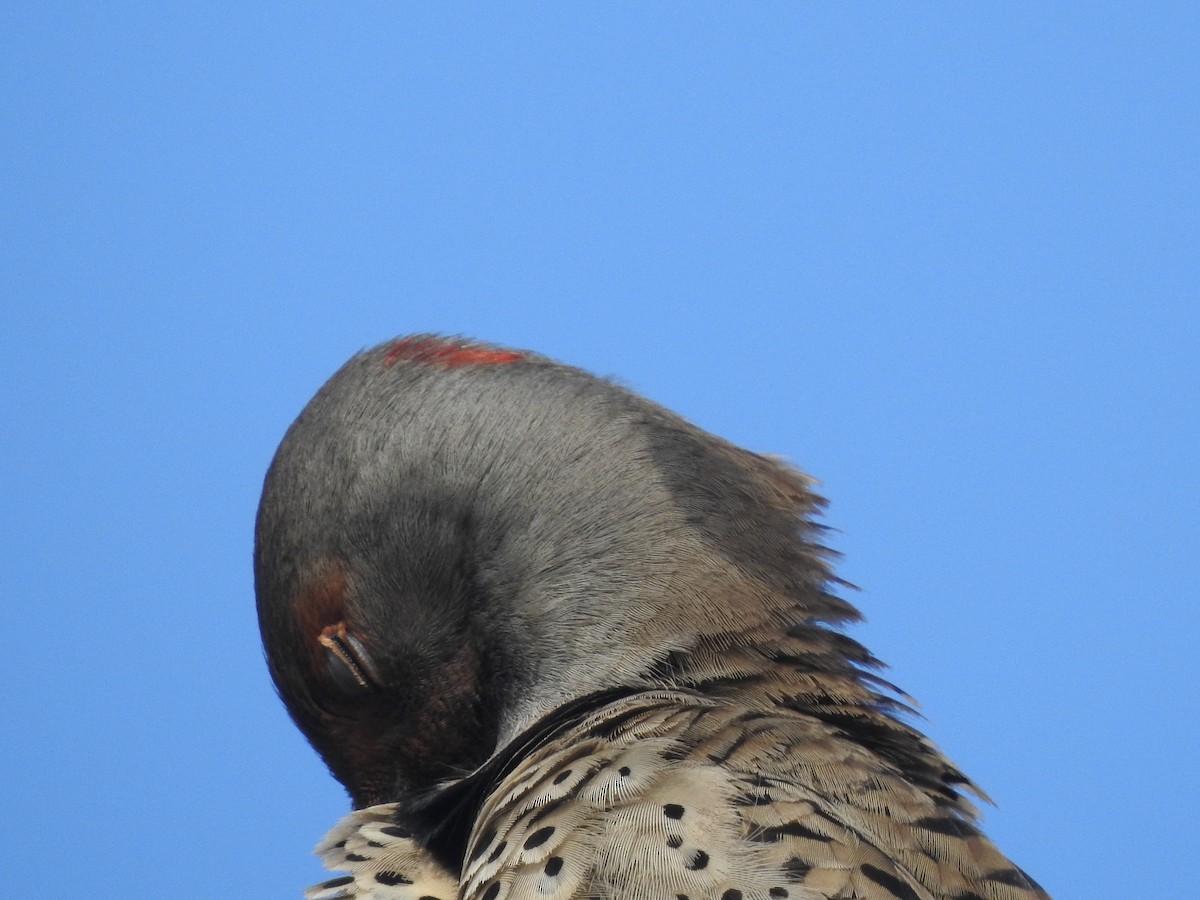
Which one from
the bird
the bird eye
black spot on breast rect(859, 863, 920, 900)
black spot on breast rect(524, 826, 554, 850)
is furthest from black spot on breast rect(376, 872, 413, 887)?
black spot on breast rect(859, 863, 920, 900)

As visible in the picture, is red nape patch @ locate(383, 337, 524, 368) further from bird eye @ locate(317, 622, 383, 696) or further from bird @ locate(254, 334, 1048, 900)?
bird eye @ locate(317, 622, 383, 696)

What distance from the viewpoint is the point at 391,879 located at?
2.87 metres

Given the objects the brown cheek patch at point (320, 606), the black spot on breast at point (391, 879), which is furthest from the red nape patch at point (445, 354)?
the black spot on breast at point (391, 879)

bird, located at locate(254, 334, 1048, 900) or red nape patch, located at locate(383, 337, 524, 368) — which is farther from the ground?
red nape patch, located at locate(383, 337, 524, 368)

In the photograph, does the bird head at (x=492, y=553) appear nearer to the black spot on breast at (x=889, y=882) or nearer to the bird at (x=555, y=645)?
the bird at (x=555, y=645)

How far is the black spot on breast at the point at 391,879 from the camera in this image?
2.86 m

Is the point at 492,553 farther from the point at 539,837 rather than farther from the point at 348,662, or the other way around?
the point at 539,837

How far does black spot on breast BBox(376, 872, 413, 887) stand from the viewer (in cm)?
286

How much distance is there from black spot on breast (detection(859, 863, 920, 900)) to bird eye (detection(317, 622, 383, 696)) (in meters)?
1.29

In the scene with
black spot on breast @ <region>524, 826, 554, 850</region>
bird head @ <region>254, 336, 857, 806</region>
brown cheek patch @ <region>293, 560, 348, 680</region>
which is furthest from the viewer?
brown cheek patch @ <region>293, 560, 348, 680</region>

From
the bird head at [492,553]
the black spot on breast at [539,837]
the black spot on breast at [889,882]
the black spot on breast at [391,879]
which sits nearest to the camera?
the black spot on breast at [889,882]

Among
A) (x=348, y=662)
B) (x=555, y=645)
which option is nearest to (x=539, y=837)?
(x=555, y=645)

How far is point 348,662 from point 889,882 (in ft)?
4.53

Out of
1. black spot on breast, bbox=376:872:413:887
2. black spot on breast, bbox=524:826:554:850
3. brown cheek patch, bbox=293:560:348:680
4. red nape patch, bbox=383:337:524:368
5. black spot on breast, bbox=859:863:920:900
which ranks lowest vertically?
black spot on breast, bbox=376:872:413:887
